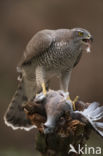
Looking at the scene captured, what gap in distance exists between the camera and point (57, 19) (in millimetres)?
6148

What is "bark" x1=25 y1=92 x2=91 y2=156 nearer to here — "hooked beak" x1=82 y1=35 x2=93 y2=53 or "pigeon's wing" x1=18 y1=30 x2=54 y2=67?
"hooked beak" x1=82 y1=35 x2=93 y2=53

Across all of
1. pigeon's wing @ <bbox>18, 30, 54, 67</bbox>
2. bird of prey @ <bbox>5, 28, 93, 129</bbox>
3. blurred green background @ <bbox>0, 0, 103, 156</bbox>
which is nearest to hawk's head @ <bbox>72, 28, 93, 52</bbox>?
bird of prey @ <bbox>5, 28, 93, 129</bbox>

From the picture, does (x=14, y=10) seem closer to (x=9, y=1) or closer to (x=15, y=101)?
(x=9, y=1)

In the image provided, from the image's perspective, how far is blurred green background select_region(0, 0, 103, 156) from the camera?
20.2 ft

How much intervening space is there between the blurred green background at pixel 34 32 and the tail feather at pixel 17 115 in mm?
2489

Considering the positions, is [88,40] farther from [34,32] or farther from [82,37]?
[34,32]

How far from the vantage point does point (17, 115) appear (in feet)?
11.5

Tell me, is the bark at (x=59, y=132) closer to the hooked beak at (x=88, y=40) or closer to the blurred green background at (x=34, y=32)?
the hooked beak at (x=88, y=40)

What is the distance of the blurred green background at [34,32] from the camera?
6.16m

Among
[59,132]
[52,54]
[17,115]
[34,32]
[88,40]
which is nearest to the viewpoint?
[59,132]

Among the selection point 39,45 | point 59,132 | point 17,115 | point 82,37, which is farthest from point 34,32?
point 59,132

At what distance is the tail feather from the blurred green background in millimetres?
2489

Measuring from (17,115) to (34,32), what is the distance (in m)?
2.78

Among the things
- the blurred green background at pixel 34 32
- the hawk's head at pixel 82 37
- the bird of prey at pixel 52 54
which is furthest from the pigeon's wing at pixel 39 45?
the blurred green background at pixel 34 32
